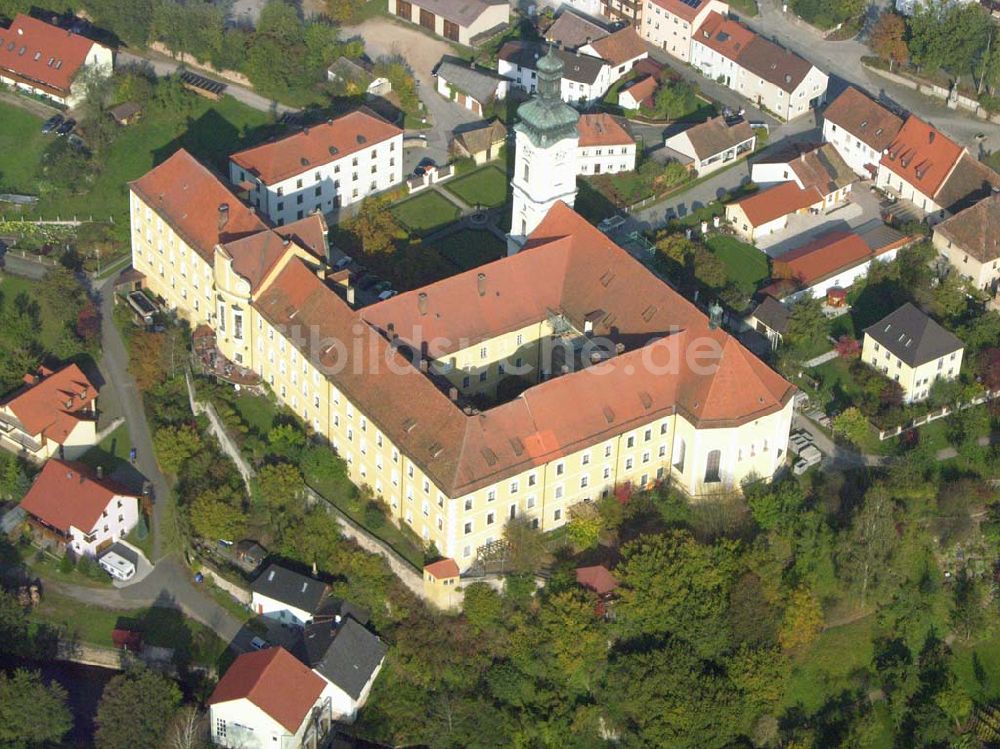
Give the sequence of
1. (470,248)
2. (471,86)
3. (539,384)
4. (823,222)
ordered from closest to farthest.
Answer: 1. (539,384)
2. (470,248)
3. (823,222)
4. (471,86)

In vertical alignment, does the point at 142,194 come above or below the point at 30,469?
above

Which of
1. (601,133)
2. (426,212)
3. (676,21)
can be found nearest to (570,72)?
(601,133)

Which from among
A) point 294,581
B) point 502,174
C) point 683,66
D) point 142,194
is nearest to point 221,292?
point 142,194

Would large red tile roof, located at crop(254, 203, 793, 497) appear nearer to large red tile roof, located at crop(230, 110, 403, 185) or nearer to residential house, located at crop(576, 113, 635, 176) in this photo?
large red tile roof, located at crop(230, 110, 403, 185)

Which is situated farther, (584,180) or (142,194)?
(584,180)

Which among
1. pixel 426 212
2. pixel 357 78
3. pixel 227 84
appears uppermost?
pixel 357 78

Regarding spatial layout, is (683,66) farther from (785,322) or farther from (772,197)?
(785,322)

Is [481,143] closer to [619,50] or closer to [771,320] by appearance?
[619,50]
